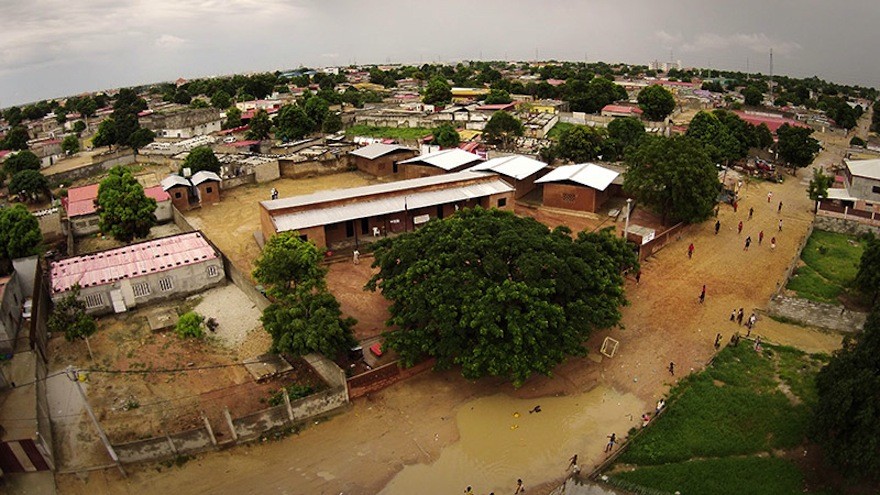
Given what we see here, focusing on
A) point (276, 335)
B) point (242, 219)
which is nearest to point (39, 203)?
point (242, 219)

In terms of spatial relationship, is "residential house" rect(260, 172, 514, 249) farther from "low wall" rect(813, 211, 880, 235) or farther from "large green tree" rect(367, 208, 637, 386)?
A: "low wall" rect(813, 211, 880, 235)

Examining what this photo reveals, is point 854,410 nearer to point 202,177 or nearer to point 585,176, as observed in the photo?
point 585,176

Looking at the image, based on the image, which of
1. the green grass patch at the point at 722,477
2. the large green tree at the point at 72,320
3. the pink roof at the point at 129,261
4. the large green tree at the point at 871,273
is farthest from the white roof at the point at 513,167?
the large green tree at the point at 72,320

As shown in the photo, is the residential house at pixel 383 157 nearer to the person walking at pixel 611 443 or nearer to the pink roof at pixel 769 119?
the person walking at pixel 611 443

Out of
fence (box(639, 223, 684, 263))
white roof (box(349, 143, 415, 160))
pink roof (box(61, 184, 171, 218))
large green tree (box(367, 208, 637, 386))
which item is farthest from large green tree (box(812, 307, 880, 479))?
pink roof (box(61, 184, 171, 218))

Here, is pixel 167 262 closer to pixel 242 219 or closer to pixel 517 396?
pixel 242 219

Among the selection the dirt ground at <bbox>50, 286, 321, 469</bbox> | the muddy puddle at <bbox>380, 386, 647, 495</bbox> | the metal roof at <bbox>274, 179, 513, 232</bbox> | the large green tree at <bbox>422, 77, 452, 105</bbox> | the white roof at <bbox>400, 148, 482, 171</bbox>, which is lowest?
the muddy puddle at <bbox>380, 386, 647, 495</bbox>

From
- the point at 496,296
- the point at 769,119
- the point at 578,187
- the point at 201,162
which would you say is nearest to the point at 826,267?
the point at 578,187
